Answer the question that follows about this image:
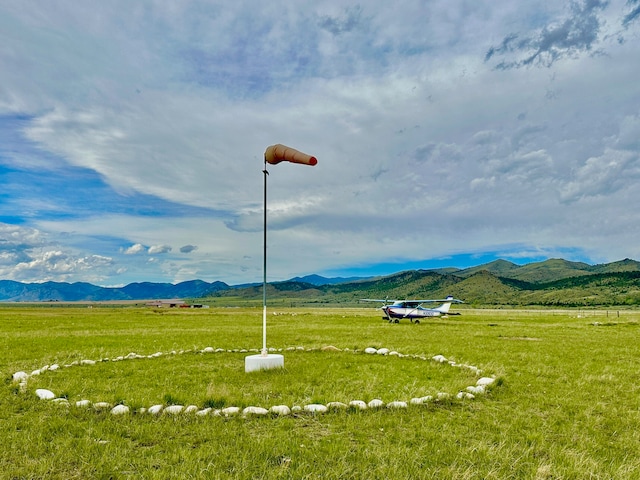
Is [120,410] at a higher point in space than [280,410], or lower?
higher

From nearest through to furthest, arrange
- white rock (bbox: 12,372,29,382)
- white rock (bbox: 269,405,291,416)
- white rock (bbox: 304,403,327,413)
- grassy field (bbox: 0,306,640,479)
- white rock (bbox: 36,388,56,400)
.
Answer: grassy field (bbox: 0,306,640,479)
white rock (bbox: 269,405,291,416)
white rock (bbox: 304,403,327,413)
white rock (bbox: 36,388,56,400)
white rock (bbox: 12,372,29,382)

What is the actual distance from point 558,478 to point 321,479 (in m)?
3.49

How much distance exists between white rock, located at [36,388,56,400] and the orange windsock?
989cm

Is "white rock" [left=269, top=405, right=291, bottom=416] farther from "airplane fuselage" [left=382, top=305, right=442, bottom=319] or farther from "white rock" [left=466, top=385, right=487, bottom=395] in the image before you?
"airplane fuselage" [left=382, top=305, right=442, bottom=319]

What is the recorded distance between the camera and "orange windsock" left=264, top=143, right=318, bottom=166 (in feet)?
47.5

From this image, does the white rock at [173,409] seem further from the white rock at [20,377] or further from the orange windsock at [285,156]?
the orange windsock at [285,156]

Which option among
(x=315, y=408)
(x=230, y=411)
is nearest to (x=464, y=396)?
(x=315, y=408)

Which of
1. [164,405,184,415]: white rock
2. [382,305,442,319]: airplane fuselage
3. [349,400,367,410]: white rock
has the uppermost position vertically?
[164,405,184,415]: white rock

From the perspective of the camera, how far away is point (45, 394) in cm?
1009

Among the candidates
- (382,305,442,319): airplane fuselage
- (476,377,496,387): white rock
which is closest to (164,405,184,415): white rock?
(476,377,496,387): white rock

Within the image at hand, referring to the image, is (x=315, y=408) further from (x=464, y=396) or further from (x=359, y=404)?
(x=464, y=396)

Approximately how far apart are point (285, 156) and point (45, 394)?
33.2 feet

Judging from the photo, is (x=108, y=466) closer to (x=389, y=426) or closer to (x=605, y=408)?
(x=389, y=426)

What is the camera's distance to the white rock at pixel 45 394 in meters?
9.98
